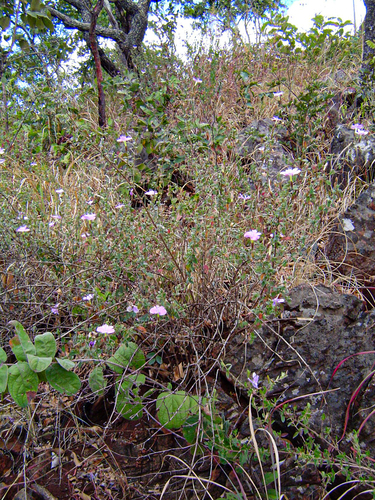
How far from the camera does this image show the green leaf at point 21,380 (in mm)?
958

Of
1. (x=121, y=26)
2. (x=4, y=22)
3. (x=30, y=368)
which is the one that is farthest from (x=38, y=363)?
(x=121, y=26)

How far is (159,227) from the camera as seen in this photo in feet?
5.31

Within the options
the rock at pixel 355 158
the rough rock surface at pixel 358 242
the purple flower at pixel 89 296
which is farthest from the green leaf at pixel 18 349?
the rock at pixel 355 158

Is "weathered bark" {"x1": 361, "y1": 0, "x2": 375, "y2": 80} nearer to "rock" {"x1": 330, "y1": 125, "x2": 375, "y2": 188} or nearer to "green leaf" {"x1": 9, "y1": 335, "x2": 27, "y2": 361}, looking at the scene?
"rock" {"x1": 330, "y1": 125, "x2": 375, "y2": 188}

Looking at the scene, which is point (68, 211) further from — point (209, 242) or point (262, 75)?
point (262, 75)

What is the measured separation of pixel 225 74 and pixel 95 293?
3.35 metres

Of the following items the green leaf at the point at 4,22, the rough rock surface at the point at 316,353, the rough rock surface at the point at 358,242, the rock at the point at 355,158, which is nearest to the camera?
the rough rock surface at the point at 316,353

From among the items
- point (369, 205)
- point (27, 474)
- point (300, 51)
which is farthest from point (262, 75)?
point (27, 474)

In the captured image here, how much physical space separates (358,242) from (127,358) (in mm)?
1450

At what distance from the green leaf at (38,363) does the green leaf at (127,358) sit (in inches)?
21.2

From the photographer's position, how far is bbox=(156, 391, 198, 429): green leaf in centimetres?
137

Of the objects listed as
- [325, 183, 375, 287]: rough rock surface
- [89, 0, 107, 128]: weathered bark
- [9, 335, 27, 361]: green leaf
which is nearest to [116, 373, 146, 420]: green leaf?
[9, 335, 27, 361]: green leaf

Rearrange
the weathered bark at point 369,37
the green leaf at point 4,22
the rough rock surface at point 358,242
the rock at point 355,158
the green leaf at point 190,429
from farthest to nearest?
the weathered bark at point 369,37, the rock at point 355,158, the green leaf at point 4,22, the rough rock surface at point 358,242, the green leaf at point 190,429

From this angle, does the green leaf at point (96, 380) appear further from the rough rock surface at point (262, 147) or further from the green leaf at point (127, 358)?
the rough rock surface at point (262, 147)
